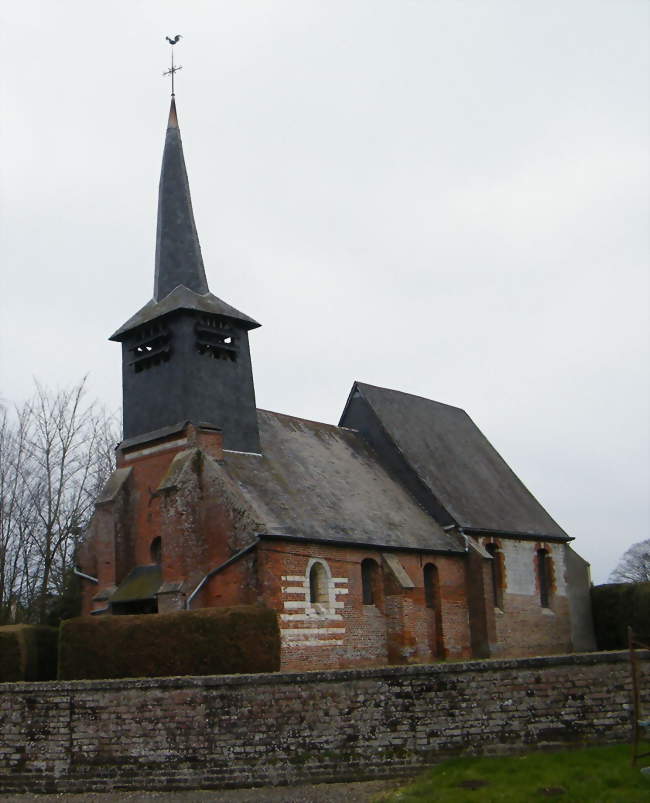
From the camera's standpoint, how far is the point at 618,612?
3856cm

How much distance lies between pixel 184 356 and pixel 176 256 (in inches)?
171

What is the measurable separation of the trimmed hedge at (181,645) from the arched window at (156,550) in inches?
226

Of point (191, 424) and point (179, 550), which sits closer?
point (179, 550)

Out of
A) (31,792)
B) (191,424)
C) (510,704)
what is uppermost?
(191,424)

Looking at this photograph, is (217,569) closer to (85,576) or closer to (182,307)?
(85,576)

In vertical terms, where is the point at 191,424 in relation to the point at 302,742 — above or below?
above

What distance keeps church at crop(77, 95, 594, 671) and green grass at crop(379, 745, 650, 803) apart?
35.3 feet

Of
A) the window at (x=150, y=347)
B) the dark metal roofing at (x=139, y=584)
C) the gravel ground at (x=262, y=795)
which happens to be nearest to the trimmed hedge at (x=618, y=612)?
the dark metal roofing at (x=139, y=584)

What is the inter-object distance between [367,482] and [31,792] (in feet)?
62.3

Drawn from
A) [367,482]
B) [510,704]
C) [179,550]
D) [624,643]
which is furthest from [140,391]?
[624,643]

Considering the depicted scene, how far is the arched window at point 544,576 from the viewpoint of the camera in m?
37.9

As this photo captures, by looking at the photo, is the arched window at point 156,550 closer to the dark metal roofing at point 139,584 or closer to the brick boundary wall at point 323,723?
the dark metal roofing at point 139,584

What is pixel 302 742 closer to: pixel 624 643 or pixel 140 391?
pixel 140 391

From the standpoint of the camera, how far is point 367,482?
33969 millimetres
